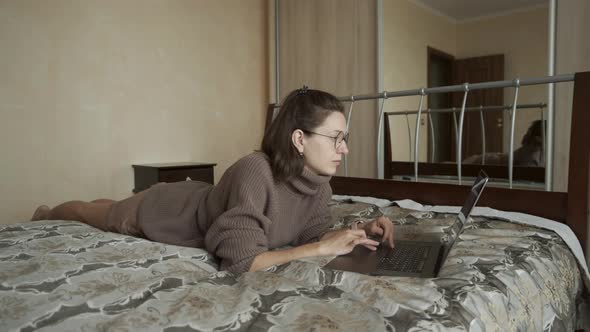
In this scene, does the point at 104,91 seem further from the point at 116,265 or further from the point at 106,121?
the point at 116,265

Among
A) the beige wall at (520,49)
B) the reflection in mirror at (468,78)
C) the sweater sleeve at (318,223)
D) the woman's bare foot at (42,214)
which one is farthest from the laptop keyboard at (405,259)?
the beige wall at (520,49)

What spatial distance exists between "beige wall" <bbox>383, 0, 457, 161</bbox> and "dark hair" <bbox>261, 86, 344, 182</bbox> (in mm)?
1761

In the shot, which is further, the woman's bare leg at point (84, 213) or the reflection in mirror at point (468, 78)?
the reflection in mirror at point (468, 78)

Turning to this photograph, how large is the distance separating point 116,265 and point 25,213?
6.27 ft

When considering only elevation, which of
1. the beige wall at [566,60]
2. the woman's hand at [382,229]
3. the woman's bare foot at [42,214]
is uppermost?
the beige wall at [566,60]

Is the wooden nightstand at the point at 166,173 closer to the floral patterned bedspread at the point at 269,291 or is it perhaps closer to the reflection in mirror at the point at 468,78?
the reflection in mirror at the point at 468,78

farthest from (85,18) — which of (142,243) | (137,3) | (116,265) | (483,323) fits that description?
(483,323)

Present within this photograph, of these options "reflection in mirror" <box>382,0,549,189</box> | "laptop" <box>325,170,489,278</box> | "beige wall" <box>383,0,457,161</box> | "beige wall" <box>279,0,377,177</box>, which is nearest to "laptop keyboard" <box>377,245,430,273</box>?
"laptop" <box>325,170,489,278</box>

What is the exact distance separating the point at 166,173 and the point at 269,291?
2.18m

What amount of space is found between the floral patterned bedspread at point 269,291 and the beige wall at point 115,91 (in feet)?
4.75

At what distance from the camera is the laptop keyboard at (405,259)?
1.04 metres

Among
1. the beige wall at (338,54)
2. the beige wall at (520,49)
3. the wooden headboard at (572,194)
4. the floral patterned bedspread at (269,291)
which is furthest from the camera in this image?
the beige wall at (338,54)

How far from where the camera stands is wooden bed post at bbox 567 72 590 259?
59.4 inches

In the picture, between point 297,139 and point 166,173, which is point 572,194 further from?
point 166,173
